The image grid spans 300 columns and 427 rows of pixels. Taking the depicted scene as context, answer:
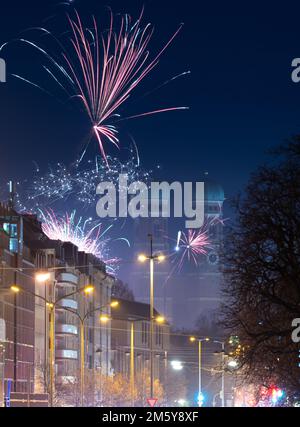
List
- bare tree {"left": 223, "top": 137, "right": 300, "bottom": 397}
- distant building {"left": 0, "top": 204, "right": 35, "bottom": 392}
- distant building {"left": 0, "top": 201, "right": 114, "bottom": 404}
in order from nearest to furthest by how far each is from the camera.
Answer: bare tree {"left": 223, "top": 137, "right": 300, "bottom": 397}, distant building {"left": 0, "top": 204, "right": 35, "bottom": 392}, distant building {"left": 0, "top": 201, "right": 114, "bottom": 404}

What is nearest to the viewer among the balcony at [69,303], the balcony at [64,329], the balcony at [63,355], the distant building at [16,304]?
the distant building at [16,304]

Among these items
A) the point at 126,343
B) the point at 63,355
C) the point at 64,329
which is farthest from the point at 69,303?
the point at 126,343

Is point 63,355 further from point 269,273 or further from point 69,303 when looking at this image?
point 269,273

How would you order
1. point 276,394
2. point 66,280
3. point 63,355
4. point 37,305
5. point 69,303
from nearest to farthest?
point 276,394
point 37,305
point 66,280
point 63,355
point 69,303

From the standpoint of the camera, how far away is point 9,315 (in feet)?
377

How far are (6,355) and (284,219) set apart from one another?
68757mm

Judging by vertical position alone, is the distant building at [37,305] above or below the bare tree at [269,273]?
above

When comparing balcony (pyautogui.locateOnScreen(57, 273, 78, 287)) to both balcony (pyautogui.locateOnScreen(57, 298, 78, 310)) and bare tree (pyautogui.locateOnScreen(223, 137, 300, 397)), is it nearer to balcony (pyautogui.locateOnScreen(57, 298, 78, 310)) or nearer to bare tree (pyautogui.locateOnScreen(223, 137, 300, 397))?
balcony (pyautogui.locateOnScreen(57, 298, 78, 310))

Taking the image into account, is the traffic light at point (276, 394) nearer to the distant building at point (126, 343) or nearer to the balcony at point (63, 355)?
the balcony at point (63, 355)

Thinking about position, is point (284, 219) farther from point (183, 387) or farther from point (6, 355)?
point (183, 387)

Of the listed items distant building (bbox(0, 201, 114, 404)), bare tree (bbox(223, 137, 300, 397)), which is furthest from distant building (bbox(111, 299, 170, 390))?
bare tree (bbox(223, 137, 300, 397))

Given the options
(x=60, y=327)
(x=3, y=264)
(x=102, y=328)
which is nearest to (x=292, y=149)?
(x=3, y=264)

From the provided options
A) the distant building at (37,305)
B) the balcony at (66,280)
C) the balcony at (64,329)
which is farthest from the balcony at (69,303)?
the balcony at (64,329)
